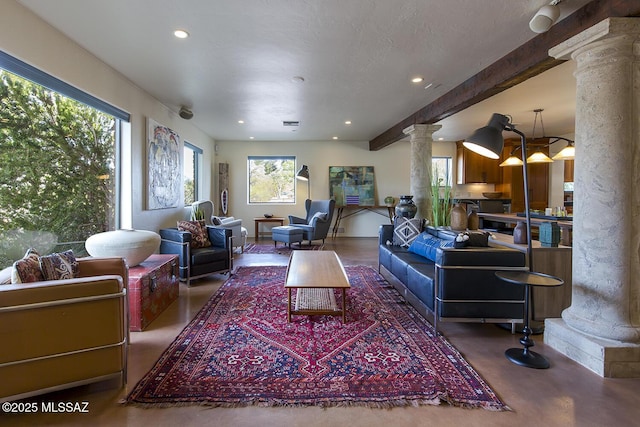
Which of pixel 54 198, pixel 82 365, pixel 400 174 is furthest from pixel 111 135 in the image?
pixel 400 174

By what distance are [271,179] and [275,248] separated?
90.6 inches

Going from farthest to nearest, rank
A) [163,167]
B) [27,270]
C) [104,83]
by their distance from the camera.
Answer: [163,167]
[104,83]
[27,270]

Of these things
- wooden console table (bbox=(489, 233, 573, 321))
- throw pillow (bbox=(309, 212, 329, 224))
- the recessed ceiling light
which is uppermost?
the recessed ceiling light

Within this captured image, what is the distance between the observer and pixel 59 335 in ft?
5.53

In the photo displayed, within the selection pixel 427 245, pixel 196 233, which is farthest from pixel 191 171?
pixel 427 245

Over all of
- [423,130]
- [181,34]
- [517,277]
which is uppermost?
[181,34]

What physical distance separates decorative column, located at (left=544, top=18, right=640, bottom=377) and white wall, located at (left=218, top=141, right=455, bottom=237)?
610cm

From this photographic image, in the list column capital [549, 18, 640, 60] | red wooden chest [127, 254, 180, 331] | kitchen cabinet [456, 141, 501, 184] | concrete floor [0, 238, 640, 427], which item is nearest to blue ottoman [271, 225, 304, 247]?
red wooden chest [127, 254, 180, 331]

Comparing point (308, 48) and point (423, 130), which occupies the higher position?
point (308, 48)

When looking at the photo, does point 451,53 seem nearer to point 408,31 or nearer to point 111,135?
point 408,31

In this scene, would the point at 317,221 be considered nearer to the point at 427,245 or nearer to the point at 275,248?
the point at 275,248

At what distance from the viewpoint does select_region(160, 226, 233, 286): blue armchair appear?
12.7 ft

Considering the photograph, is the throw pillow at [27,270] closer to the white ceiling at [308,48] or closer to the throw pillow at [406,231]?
the white ceiling at [308,48]

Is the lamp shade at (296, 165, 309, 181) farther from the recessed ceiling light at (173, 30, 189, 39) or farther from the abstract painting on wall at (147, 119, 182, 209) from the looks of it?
the recessed ceiling light at (173, 30, 189, 39)
